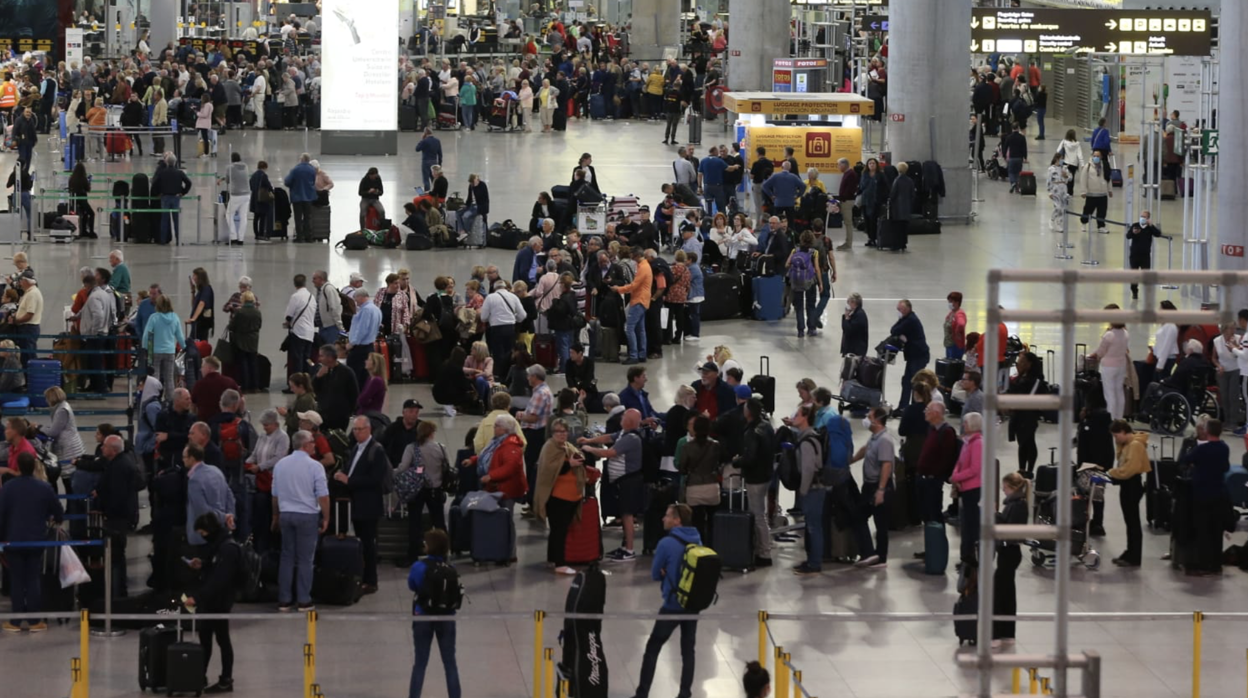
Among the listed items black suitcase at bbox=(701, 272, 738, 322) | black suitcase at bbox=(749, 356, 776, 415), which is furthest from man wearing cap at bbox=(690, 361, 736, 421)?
black suitcase at bbox=(701, 272, 738, 322)

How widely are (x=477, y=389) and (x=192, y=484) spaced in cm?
644

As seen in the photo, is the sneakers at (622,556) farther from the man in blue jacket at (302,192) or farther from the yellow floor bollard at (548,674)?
the man in blue jacket at (302,192)

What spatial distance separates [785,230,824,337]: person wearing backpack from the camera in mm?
24812

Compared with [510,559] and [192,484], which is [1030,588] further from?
[192,484]

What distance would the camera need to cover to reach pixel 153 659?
1295 cm

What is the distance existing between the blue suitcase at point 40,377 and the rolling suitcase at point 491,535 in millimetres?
5923

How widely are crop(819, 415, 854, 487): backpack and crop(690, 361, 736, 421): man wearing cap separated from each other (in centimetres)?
198

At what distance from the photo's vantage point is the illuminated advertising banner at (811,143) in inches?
1431

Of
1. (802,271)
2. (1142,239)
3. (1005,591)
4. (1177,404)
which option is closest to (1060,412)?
(1005,591)

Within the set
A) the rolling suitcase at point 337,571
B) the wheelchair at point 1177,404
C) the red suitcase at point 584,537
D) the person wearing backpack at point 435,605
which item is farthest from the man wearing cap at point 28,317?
the wheelchair at point 1177,404

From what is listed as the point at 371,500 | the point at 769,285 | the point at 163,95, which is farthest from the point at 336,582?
the point at 163,95

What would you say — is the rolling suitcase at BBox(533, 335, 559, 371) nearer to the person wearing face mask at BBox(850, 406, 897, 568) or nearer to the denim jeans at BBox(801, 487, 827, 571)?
the person wearing face mask at BBox(850, 406, 897, 568)

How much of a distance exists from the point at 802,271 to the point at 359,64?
17446 mm

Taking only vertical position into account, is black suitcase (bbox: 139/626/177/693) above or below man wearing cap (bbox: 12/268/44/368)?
below
